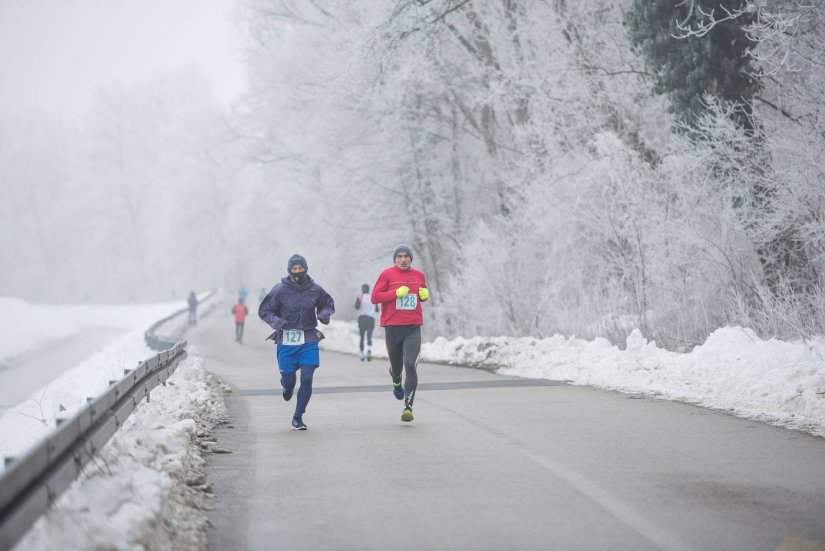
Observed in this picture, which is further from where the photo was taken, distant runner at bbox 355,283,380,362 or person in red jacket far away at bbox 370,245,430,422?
distant runner at bbox 355,283,380,362

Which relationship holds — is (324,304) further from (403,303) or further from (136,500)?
(136,500)

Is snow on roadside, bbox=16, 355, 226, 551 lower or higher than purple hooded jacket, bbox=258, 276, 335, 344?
lower

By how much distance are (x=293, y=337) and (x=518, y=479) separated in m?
4.12

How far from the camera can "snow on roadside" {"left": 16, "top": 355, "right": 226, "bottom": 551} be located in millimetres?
4629

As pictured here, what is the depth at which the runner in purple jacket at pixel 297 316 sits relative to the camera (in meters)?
10.5

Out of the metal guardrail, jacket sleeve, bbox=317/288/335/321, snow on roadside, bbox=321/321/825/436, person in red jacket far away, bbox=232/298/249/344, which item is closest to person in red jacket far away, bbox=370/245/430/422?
jacket sleeve, bbox=317/288/335/321

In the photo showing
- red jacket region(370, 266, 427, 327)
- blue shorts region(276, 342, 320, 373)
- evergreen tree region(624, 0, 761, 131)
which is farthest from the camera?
evergreen tree region(624, 0, 761, 131)

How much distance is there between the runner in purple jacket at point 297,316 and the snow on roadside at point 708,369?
474 cm

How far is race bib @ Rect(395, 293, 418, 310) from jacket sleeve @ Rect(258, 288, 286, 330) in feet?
4.63

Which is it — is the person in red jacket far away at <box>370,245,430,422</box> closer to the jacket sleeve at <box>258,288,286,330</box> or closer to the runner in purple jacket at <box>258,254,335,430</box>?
the runner in purple jacket at <box>258,254,335,430</box>

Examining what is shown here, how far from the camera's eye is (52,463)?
5.28 metres

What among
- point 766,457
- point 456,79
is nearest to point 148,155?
point 456,79

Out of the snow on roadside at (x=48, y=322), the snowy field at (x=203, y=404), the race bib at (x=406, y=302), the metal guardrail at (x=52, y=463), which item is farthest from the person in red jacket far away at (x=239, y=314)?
the metal guardrail at (x=52, y=463)

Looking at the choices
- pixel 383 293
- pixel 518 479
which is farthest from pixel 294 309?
pixel 518 479
